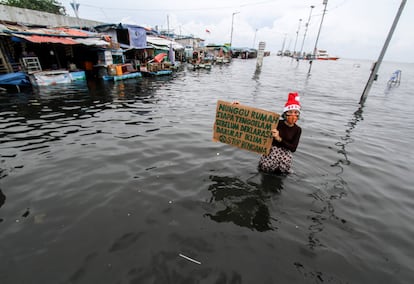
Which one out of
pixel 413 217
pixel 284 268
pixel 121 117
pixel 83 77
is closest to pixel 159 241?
pixel 284 268

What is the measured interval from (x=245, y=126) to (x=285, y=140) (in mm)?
935

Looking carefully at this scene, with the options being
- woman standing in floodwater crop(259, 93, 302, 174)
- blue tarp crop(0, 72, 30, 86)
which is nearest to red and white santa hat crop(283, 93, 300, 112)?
woman standing in floodwater crop(259, 93, 302, 174)

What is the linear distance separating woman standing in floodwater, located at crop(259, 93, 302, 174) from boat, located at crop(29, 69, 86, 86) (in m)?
20.1

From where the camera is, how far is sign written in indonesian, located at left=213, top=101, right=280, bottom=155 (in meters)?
4.41

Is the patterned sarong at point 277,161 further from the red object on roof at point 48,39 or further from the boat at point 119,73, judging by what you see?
the boat at point 119,73

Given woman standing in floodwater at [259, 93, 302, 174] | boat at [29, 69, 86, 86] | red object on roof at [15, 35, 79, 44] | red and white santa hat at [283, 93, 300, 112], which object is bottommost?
boat at [29, 69, 86, 86]

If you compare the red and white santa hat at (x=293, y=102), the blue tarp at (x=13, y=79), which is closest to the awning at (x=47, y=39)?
the blue tarp at (x=13, y=79)

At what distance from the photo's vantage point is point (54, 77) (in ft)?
58.4

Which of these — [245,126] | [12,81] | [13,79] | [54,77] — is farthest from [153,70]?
[245,126]

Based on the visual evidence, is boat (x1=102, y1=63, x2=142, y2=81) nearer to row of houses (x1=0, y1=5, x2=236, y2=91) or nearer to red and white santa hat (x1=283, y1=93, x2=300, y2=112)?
row of houses (x1=0, y1=5, x2=236, y2=91)

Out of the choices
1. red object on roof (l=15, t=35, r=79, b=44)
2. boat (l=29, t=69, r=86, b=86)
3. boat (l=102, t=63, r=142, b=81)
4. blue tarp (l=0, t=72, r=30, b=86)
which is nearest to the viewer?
blue tarp (l=0, t=72, r=30, b=86)

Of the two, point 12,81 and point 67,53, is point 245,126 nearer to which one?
point 12,81

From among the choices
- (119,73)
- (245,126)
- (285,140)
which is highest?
(245,126)

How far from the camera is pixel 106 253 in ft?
10.4
